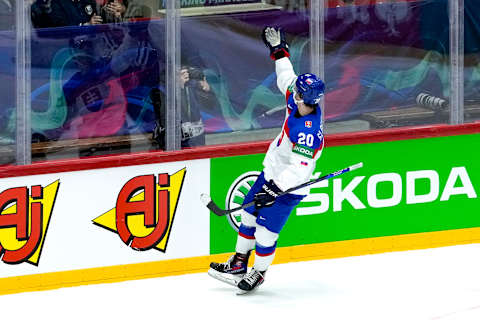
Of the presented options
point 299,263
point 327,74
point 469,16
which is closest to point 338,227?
point 299,263

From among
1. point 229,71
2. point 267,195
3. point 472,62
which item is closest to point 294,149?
point 267,195

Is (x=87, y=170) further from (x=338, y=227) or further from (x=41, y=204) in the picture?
(x=338, y=227)

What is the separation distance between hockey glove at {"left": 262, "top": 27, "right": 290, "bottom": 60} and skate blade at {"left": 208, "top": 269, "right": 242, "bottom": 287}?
4.39 ft

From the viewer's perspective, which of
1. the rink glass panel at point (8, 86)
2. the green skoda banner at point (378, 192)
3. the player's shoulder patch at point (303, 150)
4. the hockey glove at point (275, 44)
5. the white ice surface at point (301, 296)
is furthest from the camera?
the green skoda banner at point (378, 192)

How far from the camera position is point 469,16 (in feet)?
28.8

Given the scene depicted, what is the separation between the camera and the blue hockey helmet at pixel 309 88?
24.0ft

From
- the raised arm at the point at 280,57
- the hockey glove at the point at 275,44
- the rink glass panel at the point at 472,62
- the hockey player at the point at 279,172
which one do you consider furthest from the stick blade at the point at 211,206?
the rink glass panel at the point at 472,62

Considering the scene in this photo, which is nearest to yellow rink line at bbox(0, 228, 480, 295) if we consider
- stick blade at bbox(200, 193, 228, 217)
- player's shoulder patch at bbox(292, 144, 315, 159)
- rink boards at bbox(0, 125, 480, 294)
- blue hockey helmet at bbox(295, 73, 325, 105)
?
rink boards at bbox(0, 125, 480, 294)

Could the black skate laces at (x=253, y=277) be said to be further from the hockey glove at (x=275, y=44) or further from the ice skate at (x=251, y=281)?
the hockey glove at (x=275, y=44)

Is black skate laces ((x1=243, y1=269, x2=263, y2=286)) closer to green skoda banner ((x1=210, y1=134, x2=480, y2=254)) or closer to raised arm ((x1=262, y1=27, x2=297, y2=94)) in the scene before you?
green skoda banner ((x1=210, y1=134, x2=480, y2=254))

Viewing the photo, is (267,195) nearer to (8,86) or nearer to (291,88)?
(291,88)

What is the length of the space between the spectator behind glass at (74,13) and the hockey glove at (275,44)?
1.02 meters

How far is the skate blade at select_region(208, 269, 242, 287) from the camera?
7.72 m

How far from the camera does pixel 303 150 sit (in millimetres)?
7363
